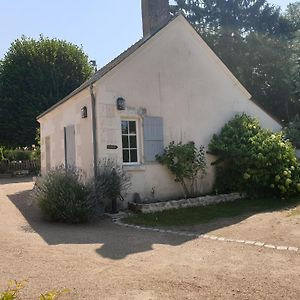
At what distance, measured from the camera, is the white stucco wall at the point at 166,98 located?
1058 cm

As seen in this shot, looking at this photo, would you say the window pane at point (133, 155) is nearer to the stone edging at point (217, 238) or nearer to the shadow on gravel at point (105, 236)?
the shadow on gravel at point (105, 236)

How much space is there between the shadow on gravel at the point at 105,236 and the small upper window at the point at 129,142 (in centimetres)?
224

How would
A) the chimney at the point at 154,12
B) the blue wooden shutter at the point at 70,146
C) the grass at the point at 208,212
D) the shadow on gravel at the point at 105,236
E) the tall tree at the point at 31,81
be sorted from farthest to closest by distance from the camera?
the tall tree at the point at 31,81 → the chimney at the point at 154,12 → the blue wooden shutter at the point at 70,146 → the grass at the point at 208,212 → the shadow on gravel at the point at 105,236

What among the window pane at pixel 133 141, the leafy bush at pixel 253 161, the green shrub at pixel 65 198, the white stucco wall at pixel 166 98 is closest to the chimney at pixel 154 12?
the white stucco wall at pixel 166 98

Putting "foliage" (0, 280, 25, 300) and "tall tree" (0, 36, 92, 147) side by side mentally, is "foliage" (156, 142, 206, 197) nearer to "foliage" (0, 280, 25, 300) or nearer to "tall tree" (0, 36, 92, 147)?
"foliage" (0, 280, 25, 300)

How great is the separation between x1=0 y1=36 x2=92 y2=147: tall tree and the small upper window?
17377mm

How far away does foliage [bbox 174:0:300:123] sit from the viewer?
2861cm

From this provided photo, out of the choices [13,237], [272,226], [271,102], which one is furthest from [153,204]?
[271,102]

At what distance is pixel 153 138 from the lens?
1109 centimetres

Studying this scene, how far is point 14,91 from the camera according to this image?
89.1 ft

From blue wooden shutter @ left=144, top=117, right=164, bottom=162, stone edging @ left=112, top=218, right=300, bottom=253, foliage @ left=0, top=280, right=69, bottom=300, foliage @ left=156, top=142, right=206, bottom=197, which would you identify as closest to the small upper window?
blue wooden shutter @ left=144, top=117, right=164, bottom=162

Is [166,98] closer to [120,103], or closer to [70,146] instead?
[120,103]

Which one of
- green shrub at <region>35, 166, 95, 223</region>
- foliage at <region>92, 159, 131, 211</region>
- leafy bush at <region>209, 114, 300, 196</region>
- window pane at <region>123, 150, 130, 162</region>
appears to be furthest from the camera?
leafy bush at <region>209, 114, 300, 196</region>

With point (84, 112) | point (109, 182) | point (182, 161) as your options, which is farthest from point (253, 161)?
point (84, 112)
